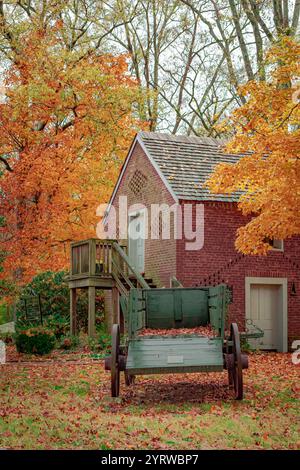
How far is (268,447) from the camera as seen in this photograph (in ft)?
27.0

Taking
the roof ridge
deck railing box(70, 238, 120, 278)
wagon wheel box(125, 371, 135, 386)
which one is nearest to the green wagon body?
wagon wheel box(125, 371, 135, 386)

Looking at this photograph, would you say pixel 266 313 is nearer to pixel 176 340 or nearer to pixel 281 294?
pixel 281 294

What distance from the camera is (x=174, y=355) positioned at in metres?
11.0

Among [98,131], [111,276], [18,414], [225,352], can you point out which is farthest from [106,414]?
[98,131]

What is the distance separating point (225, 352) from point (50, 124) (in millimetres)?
22086

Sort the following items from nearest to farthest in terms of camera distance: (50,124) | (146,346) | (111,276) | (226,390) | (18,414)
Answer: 1. (18,414)
2. (146,346)
3. (226,390)
4. (111,276)
5. (50,124)

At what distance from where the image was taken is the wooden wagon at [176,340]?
10.8 metres

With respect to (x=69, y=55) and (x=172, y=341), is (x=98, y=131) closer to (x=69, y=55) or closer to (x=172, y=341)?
(x=69, y=55)

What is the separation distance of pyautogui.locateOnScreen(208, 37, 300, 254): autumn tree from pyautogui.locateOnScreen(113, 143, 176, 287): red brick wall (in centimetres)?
425

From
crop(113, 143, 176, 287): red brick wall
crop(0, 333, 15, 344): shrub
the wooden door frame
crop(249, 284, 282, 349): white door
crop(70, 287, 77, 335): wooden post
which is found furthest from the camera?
crop(0, 333, 15, 344): shrub

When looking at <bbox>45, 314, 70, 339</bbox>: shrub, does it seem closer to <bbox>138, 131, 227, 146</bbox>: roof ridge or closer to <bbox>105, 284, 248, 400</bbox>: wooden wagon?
<bbox>138, 131, 227, 146</bbox>: roof ridge

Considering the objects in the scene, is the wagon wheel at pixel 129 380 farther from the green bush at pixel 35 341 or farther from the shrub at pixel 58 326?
the shrub at pixel 58 326

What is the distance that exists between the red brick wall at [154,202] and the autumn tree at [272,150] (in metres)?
4.25

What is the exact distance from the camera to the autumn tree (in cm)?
1541
